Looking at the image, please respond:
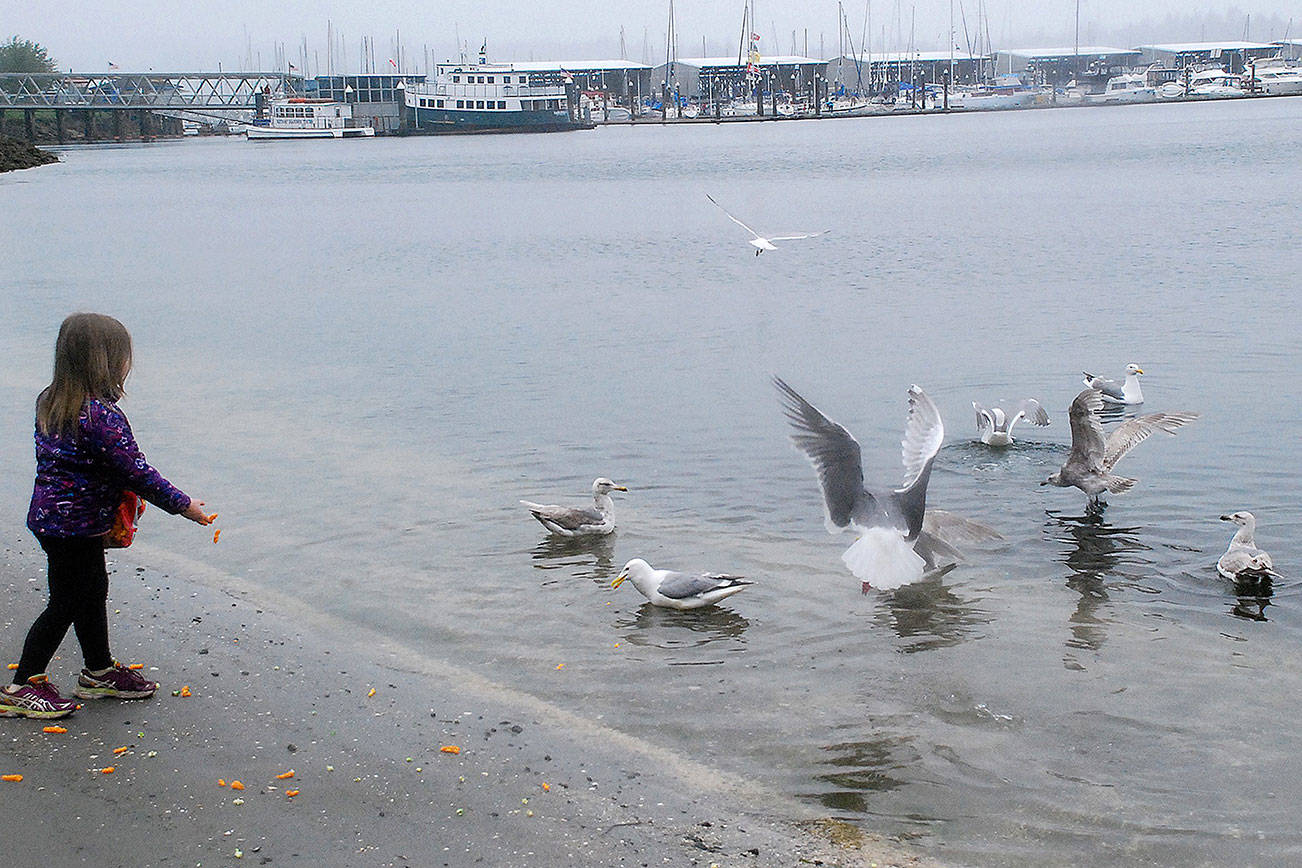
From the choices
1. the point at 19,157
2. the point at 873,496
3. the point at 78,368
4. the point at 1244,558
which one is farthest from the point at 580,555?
the point at 19,157

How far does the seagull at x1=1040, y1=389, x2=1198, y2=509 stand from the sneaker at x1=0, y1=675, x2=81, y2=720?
8219 mm

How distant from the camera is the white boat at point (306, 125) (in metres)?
146

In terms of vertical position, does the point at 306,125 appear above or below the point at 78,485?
above

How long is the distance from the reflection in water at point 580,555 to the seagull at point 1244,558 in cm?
443

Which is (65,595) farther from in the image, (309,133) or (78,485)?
(309,133)

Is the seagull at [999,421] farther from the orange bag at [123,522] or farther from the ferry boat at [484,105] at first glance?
the ferry boat at [484,105]

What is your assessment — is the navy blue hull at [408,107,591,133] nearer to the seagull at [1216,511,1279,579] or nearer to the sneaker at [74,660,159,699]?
the seagull at [1216,511,1279,579]

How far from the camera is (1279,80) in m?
174

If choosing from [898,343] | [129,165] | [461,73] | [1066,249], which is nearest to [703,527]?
[898,343]

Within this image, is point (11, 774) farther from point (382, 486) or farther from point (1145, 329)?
point (1145, 329)

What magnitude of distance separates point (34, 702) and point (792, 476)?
7386mm

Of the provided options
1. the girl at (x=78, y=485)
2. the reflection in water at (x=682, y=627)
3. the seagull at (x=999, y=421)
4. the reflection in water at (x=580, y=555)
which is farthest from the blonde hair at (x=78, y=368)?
the seagull at (x=999, y=421)

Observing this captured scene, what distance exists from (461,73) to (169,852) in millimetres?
140249

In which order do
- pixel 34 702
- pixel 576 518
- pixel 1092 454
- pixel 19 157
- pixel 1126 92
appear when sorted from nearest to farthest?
pixel 34 702 < pixel 576 518 < pixel 1092 454 < pixel 19 157 < pixel 1126 92
